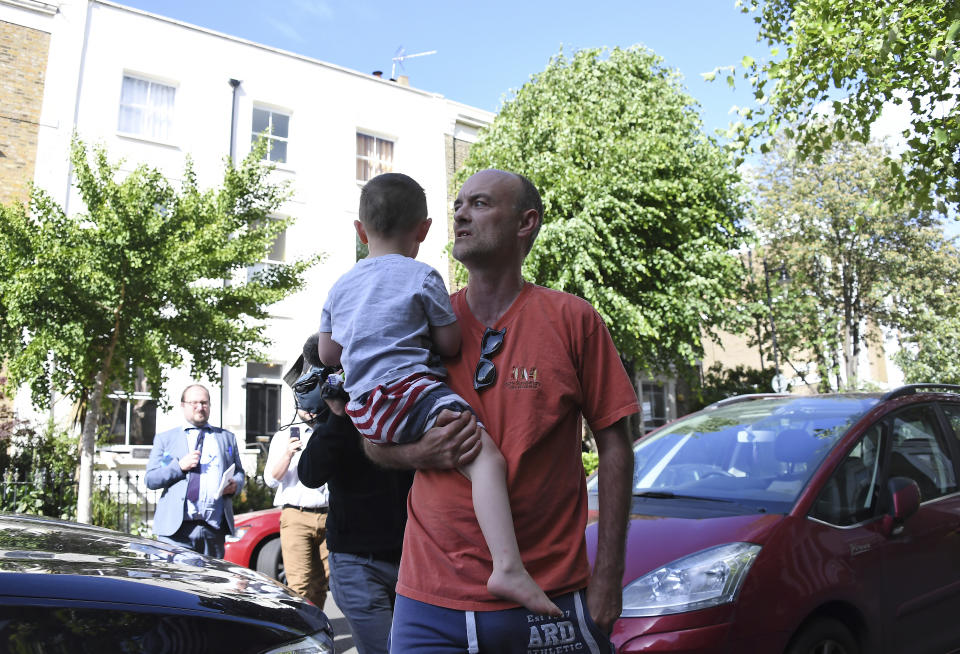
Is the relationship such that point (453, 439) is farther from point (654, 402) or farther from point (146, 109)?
point (654, 402)

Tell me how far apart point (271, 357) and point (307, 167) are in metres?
5.44

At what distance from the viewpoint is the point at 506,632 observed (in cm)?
199

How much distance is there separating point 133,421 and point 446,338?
16908 mm

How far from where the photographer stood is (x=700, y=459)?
4789 mm

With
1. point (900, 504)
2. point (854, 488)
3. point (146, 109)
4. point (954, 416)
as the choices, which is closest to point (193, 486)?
point (854, 488)

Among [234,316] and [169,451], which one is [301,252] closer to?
[234,316]

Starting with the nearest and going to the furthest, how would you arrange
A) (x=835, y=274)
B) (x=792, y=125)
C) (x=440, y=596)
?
(x=440, y=596) → (x=792, y=125) → (x=835, y=274)

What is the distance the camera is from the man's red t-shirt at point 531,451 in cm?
206

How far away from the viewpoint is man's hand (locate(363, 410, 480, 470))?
205 cm

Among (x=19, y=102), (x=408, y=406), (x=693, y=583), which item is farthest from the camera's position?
(x=19, y=102)

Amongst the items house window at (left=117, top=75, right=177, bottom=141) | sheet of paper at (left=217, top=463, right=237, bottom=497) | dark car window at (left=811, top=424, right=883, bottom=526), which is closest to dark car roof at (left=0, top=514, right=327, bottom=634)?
dark car window at (left=811, top=424, right=883, bottom=526)

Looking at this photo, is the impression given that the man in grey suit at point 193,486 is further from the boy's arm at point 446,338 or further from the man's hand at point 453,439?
the man's hand at point 453,439

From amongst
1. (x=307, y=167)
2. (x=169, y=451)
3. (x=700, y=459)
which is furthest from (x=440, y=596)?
(x=307, y=167)

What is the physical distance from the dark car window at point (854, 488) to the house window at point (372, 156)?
18.9m
